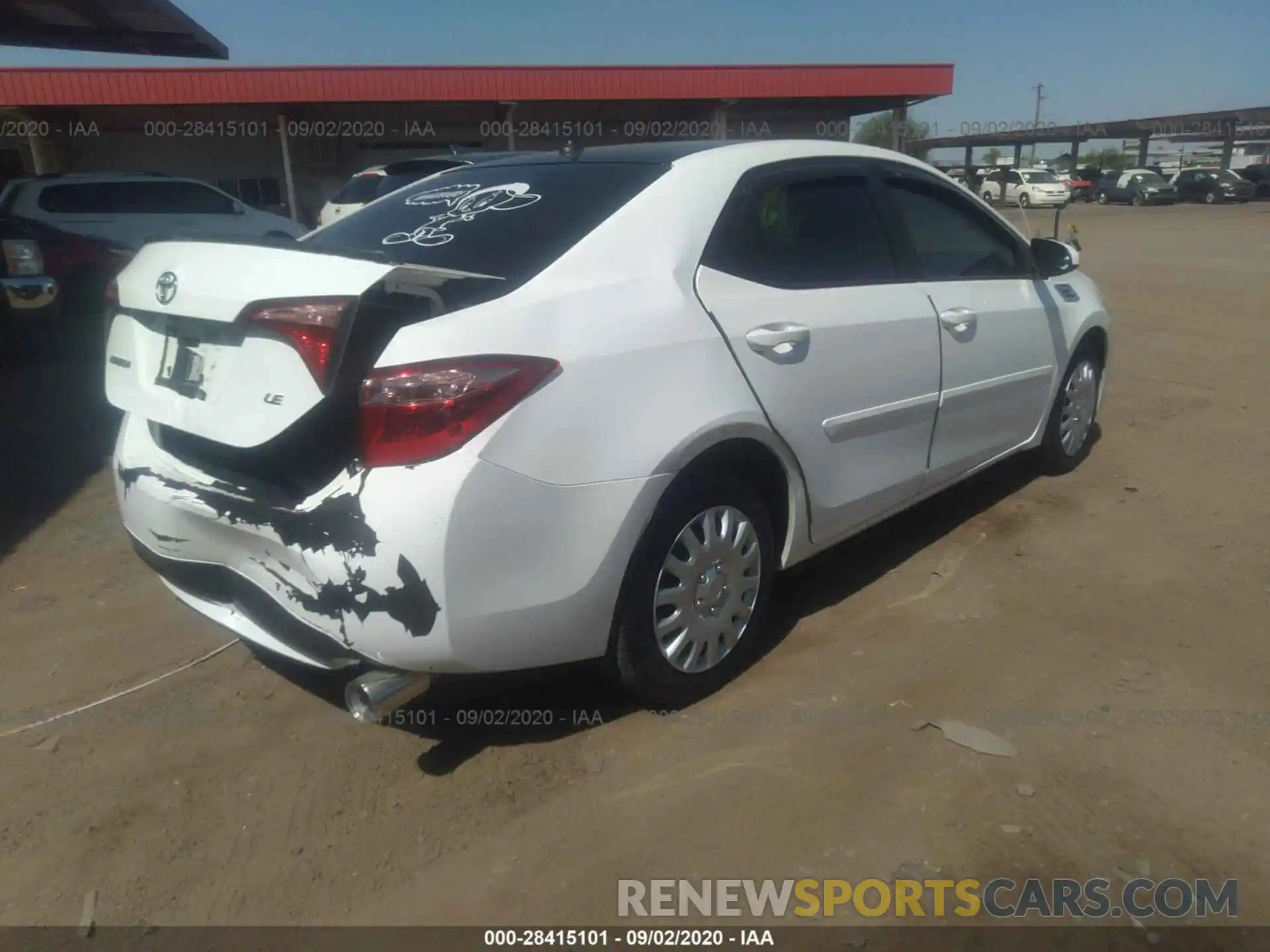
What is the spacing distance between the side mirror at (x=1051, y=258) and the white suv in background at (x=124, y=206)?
9.05 meters

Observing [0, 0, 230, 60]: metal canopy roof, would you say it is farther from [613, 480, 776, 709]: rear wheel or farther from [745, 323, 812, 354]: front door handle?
[613, 480, 776, 709]: rear wheel

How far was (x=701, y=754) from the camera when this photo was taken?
2762 mm

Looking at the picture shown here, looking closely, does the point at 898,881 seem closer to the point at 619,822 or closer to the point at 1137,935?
the point at 1137,935

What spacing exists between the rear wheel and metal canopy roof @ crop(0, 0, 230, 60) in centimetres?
1255


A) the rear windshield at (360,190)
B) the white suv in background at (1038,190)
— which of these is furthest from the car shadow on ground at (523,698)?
the white suv in background at (1038,190)

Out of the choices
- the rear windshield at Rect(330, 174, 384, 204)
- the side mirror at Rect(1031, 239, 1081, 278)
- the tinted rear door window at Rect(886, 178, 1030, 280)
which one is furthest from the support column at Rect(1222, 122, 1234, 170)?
the tinted rear door window at Rect(886, 178, 1030, 280)

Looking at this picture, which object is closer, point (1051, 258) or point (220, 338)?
point (220, 338)

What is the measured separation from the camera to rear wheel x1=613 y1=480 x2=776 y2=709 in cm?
266

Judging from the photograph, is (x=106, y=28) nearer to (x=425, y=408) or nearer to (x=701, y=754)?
(x=425, y=408)

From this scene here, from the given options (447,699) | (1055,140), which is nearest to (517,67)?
(447,699)

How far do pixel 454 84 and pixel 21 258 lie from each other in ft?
52.0

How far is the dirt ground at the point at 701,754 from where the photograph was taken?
2.34 m

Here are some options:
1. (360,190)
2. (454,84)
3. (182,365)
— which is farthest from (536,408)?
(454,84)

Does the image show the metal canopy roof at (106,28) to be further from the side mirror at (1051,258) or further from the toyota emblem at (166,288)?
the side mirror at (1051,258)
